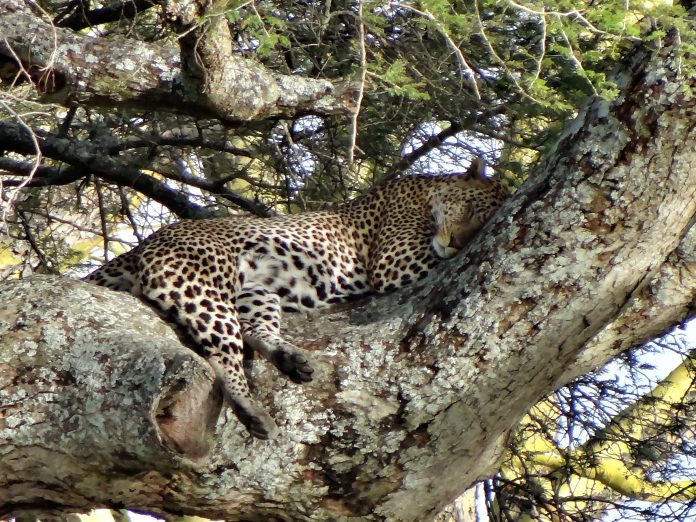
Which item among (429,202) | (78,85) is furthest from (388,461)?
(429,202)

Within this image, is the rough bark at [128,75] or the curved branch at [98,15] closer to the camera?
the rough bark at [128,75]

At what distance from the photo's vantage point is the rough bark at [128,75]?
217 inches

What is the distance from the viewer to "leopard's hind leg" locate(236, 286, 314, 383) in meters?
5.30

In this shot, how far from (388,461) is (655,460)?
3.58 meters

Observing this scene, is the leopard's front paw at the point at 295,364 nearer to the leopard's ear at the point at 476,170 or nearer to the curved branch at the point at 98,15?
the leopard's ear at the point at 476,170

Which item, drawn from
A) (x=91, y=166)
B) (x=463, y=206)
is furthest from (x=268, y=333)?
(x=91, y=166)

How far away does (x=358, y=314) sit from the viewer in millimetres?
5828

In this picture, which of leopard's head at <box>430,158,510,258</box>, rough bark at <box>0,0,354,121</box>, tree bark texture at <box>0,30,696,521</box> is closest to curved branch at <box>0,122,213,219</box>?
leopard's head at <box>430,158,510,258</box>

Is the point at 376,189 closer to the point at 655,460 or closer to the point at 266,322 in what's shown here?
the point at 266,322

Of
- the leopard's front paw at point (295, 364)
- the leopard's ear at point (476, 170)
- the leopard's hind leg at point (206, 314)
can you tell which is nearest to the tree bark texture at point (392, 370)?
the leopard's front paw at point (295, 364)

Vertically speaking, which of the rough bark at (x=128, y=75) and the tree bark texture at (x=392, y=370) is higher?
the rough bark at (x=128, y=75)

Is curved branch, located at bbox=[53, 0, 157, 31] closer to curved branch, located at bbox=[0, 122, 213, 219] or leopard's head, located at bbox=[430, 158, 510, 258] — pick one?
curved branch, located at bbox=[0, 122, 213, 219]

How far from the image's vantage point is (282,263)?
6926mm

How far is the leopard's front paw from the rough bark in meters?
1.28
